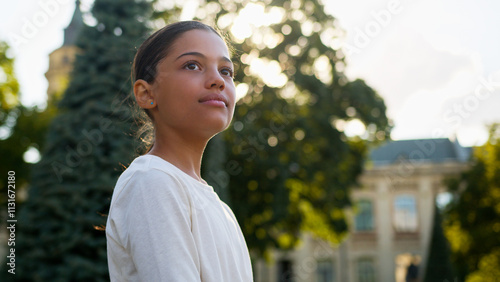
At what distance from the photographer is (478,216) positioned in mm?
25453

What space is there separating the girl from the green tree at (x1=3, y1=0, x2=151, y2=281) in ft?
18.4

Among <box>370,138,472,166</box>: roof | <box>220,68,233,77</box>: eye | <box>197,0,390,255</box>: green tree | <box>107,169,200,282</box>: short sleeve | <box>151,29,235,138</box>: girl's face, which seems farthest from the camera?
<box>370,138,472,166</box>: roof

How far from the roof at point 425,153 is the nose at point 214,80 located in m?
36.2

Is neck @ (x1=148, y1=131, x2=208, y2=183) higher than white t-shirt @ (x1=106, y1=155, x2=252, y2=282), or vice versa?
neck @ (x1=148, y1=131, x2=208, y2=183)

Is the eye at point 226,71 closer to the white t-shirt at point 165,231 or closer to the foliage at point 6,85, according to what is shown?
the white t-shirt at point 165,231

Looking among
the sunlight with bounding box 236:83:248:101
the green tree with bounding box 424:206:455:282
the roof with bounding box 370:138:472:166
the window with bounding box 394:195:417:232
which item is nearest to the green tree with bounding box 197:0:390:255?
the sunlight with bounding box 236:83:248:101

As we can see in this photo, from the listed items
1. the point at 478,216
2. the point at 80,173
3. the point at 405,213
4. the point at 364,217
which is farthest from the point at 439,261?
the point at 405,213

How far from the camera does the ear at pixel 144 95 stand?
146 cm

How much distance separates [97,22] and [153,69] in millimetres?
8683

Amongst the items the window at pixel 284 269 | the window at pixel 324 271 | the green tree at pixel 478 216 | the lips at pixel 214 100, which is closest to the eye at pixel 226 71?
the lips at pixel 214 100

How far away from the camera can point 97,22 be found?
9.51 meters

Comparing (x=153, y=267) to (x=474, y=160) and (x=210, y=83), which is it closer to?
(x=210, y=83)

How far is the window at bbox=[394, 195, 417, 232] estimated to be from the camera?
33875mm

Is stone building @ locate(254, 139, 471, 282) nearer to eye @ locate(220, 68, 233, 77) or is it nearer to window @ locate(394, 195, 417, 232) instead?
window @ locate(394, 195, 417, 232)
